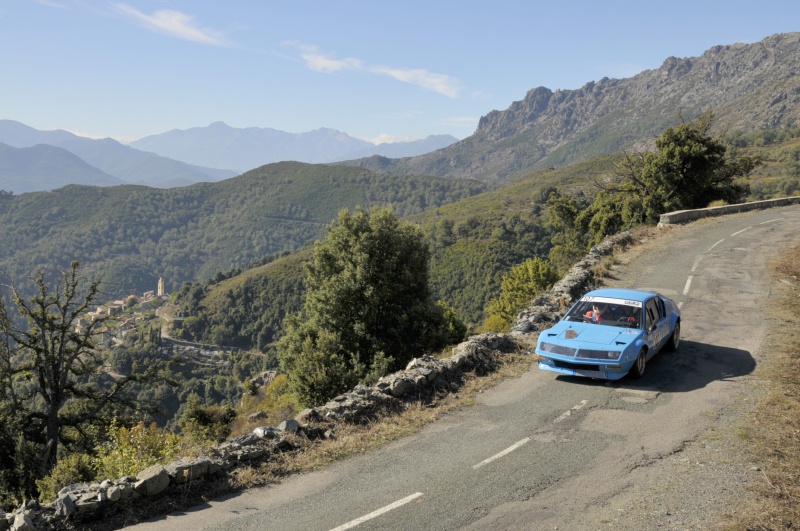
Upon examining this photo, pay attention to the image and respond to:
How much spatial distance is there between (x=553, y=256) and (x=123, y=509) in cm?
5526

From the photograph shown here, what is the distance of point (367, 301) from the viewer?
27.3 metres

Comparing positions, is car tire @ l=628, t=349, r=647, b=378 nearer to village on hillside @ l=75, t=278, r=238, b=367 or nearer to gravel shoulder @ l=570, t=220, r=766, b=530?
gravel shoulder @ l=570, t=220, r=766, b=530

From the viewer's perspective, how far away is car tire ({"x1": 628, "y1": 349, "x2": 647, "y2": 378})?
1083 centimetres

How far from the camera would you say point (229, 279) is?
181375 mm

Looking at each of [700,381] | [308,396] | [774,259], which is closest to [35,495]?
[308,396]

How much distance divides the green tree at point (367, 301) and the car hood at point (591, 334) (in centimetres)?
1371

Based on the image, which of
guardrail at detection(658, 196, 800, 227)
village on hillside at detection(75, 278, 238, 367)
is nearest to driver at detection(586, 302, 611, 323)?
guardrail at detection(658, 196, 800, 227)

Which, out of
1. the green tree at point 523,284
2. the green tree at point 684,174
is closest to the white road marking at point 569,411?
the green tree at point 684,174

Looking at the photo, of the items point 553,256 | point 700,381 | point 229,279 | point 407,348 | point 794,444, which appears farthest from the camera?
point 229,279

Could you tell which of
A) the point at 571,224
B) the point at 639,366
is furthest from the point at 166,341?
the point at 639,366

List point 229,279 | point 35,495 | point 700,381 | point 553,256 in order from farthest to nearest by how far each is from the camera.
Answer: point 229,279 < point 553,256 < point 35,495 < point 700,381

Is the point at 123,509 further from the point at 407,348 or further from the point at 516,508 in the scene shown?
the point at 407,348

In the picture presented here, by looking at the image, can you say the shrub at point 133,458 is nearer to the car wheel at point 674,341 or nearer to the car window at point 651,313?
the car window at point 651,313

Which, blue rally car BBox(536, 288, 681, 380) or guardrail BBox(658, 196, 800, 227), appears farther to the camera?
guardrail BBox(658, 196, 800, 227)
